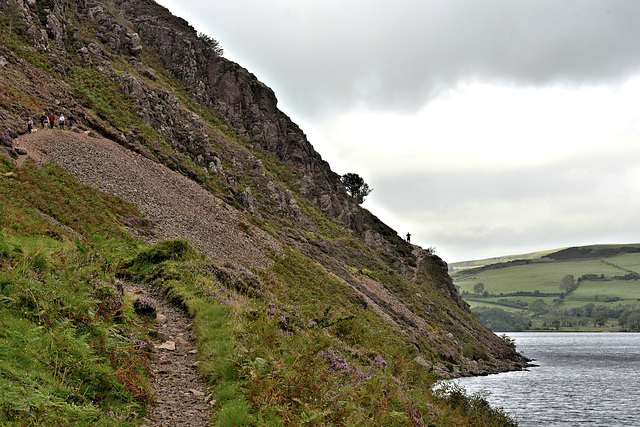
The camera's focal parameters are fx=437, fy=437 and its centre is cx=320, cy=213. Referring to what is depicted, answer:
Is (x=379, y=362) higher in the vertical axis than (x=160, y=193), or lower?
lower

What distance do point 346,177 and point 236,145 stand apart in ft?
168

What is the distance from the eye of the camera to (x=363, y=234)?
285 feet

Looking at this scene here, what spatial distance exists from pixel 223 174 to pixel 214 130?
1508 cm

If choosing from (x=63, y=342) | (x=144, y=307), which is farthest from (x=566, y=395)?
(x=63, y=342)

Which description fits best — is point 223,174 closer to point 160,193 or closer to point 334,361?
point 160,193

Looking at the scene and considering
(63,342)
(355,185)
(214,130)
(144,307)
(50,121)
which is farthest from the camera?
(355,185)

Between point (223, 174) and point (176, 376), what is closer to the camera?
point (176, 376)

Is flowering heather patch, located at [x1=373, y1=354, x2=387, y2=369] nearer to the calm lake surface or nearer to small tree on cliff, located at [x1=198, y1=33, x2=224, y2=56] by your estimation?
the calm lake surface

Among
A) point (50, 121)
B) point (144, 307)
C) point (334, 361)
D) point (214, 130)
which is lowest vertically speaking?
point (144, 307)

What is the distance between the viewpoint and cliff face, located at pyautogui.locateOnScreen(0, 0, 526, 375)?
151ft

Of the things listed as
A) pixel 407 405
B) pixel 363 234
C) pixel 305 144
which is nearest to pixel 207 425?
pixel 407 405

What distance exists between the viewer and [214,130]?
67.0 metres

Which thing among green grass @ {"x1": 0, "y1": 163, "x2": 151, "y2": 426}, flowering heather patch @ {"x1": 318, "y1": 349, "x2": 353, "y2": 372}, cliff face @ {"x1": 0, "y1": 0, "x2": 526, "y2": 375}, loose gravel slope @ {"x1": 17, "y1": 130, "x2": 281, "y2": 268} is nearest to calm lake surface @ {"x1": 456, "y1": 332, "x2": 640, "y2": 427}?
cliff face @ {"x1": 0, "y1": 0, "x2": 526, "y2": 375}

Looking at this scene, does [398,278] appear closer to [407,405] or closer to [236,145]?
[236,145]
